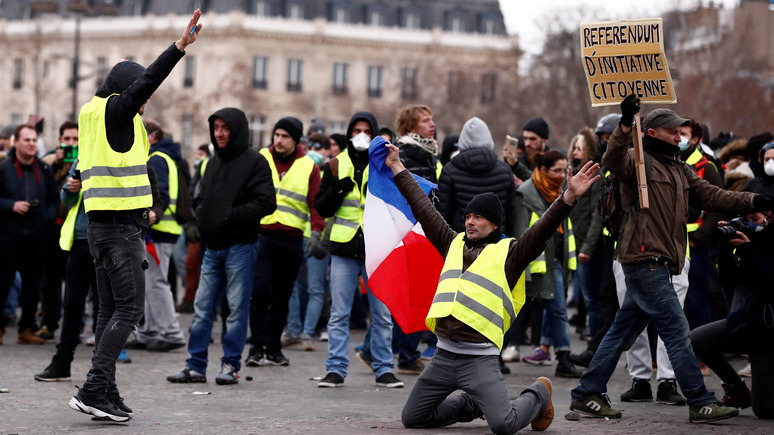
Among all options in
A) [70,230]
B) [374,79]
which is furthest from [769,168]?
[374,79]

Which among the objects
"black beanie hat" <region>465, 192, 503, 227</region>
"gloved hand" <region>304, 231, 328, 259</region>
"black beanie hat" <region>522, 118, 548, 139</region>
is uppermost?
"black beanie hat" <region>522, 118, 548, 139</region>

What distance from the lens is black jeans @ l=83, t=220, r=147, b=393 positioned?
345 inches

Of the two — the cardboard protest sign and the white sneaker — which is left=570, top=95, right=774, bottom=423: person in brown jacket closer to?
the cardboard protest sign

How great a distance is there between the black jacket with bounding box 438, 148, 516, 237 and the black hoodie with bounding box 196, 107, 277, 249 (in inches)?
60.2

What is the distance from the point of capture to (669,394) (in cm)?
1016

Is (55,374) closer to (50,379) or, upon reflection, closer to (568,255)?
(50,379)

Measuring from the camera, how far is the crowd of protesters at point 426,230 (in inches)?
346

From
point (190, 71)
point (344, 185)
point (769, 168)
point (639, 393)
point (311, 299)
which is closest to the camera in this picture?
point (769, 168)

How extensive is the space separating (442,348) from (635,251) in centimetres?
155

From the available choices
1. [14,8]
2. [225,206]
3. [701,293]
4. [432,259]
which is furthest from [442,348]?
[14,8]

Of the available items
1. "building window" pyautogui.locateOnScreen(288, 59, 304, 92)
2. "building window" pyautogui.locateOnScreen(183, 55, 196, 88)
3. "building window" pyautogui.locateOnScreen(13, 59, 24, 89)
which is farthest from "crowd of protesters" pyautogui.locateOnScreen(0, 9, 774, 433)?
"building window" pyautogui.locateOnScreen(13, 59, 24, 89)

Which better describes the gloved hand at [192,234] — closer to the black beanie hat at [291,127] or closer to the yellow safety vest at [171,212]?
the yellow safety vest at [171,212]

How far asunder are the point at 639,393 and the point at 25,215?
6.44 m

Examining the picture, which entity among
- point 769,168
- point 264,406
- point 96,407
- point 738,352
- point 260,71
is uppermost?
point 260,71
